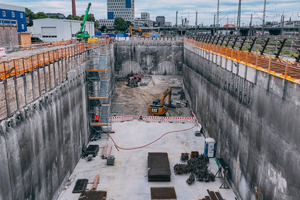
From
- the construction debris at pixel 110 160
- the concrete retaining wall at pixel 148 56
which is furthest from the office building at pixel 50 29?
the construction debris at pixel 110 160

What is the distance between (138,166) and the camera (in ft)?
66.1

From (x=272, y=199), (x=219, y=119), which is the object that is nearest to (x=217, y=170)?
(x=219, y=119)

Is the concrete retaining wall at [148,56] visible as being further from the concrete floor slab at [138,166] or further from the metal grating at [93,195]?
the metal grating at [93,195]

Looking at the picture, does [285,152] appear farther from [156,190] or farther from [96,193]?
[96,193]

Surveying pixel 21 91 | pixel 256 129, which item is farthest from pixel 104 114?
pixel 256 129

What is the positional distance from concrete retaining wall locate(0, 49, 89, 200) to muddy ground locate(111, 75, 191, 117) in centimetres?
1369

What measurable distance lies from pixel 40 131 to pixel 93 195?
17.3 feet

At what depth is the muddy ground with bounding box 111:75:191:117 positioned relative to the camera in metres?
34.5

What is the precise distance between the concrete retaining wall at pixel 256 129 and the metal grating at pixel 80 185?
388 inches

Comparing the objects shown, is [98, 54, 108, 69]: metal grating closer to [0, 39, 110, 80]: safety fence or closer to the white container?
[0, 39, 110, 80]: safety fence

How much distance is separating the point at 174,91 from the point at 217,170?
89.2 ft

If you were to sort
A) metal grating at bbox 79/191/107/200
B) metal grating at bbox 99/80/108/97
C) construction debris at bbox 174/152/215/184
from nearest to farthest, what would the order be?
metal grating at bbox 79/191/107/200, construction debris at bbox 174/152/215/184, metal grating at bbox 99/80/108/97

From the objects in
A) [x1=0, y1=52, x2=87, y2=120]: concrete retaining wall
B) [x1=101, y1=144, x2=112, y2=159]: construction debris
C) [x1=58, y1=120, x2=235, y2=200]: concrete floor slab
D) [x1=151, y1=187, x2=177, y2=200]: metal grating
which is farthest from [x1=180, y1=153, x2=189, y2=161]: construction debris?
[x1=0, y1=52, x2=87, y2=120]: concrete retaining wall

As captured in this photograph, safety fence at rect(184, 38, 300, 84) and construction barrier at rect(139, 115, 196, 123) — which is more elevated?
safety fence at rect(184, 38, 300, 84)
